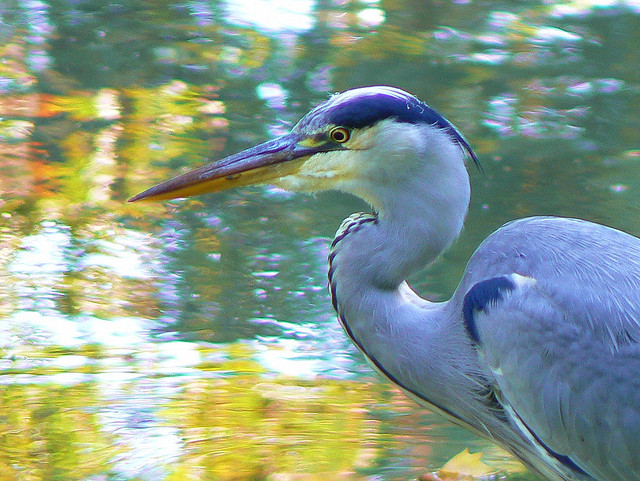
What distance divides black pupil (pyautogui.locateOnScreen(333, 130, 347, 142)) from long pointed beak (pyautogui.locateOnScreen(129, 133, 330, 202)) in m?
0.04

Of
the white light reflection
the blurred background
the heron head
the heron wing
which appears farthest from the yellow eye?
the white light reflection

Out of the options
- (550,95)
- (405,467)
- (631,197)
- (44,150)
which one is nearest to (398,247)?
(405,467)

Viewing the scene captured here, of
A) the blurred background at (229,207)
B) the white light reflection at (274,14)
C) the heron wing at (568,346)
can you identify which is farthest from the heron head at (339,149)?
the white light reflection at (274,14)

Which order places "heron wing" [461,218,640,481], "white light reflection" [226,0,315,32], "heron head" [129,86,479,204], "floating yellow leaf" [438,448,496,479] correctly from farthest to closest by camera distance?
"white light reflection" [226,0,315,32]
"floating yellow leaf" [438,448,496,479]
"heron head" [129,86,479,204]
"heron wing" [461,218,640,481]

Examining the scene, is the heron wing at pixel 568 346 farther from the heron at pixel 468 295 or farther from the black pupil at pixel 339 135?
the black pupil at pixel 339 135

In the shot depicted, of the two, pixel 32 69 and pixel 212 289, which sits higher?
pixel 32 69

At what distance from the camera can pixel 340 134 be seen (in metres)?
2.37

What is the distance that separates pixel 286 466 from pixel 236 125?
2718 mm

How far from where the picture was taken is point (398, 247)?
7.72 ft

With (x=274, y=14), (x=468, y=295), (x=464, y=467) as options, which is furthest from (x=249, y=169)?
(x=274, y=14)

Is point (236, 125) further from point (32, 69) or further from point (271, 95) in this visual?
point (32, 69)

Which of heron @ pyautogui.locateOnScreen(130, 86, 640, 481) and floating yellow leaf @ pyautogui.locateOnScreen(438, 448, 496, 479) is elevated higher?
heron @ pyautogui.locateOnScreen(130, 86, 640, 481)

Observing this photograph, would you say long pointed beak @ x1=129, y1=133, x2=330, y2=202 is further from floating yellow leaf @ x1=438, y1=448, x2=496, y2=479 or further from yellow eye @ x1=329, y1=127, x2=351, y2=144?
floating yellow leaf @ x1=438, y1=448, x2=496, y2=479

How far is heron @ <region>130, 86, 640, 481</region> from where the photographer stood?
2191 millimetres
